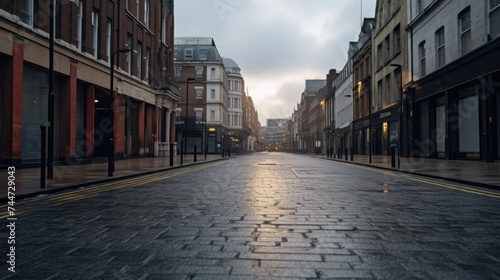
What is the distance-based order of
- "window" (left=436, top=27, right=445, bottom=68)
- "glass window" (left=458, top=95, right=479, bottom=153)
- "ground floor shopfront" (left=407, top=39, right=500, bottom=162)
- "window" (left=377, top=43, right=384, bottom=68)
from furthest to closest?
"window" (left=377, top=43, right=384, bottom=68)
"window" (left=436, top=27, right=445, bottom=68)
"glass window" (left=458, top=95, right=479, bottom=153)
"ground floor shopfront" (left=407, top=39, right=500, bottom=162)

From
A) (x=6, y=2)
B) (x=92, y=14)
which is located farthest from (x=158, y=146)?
(x=6, y=2)

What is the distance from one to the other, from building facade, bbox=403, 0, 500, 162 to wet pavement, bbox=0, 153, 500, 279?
13525 mm

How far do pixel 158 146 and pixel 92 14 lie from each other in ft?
49.6

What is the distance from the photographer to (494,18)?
18781 mm

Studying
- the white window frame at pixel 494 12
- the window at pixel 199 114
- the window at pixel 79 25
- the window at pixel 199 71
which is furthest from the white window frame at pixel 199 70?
the white window frame at pixel 494 12

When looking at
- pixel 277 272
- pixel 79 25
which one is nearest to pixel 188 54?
pixel 79 25

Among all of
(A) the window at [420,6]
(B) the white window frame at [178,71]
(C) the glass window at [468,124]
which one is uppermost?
(B) the white window frame at [178,71]

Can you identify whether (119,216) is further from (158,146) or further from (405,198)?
(158,146)

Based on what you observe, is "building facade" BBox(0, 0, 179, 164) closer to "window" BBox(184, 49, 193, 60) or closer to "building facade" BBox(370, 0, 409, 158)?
"building facade" BBox(370, 0, 409, 158)

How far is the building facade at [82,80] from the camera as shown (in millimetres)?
15344

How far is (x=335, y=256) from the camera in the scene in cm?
384

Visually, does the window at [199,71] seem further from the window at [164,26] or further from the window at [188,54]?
the window at [164,26]

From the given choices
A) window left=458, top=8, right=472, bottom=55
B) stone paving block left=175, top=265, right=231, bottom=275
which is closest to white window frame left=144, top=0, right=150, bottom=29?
window left=458, top=8, right=472, bottom=55

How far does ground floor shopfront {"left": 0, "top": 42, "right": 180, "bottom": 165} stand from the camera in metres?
15.3
